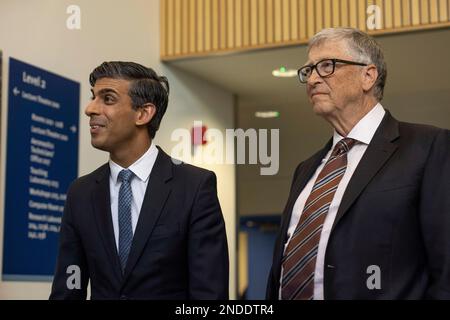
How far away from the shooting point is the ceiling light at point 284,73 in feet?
21.2

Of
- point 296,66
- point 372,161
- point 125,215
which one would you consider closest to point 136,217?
point 125,215

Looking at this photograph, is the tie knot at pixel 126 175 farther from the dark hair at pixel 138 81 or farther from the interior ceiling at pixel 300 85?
the interior ceiling at pixel 300 85

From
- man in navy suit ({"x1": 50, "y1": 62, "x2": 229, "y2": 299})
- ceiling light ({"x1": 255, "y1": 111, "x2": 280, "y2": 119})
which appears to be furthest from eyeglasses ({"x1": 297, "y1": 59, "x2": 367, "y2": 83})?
ceiling light ({"x1": 255, "y1": 111, "x2": 280, "y2": 119})

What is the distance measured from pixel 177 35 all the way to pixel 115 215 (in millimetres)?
3586

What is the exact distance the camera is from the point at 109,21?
5480mm

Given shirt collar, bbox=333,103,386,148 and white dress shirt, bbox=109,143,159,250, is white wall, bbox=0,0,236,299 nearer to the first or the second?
white dress shirt, bbox=109,143,159,250

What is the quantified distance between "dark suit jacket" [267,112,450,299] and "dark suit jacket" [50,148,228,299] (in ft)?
1.40

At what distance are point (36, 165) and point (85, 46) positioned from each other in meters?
0.93

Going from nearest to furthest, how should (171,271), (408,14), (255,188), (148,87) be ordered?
(171,271) → (148,87) → (408,14) → (255,188)

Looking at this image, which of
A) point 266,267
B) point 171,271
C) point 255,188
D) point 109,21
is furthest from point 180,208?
point 266,267

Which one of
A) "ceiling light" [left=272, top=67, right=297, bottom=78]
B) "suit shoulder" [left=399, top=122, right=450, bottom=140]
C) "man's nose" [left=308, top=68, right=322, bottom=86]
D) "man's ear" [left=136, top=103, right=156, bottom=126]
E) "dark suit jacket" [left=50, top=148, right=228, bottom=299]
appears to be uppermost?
"ceiling light" [left=272, top=67, right=297, bottom=78]

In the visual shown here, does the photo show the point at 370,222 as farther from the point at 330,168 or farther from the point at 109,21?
the point at 109,21

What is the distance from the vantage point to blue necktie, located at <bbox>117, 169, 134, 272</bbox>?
257 cm

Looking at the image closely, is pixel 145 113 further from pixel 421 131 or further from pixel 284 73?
pixel 284 73
